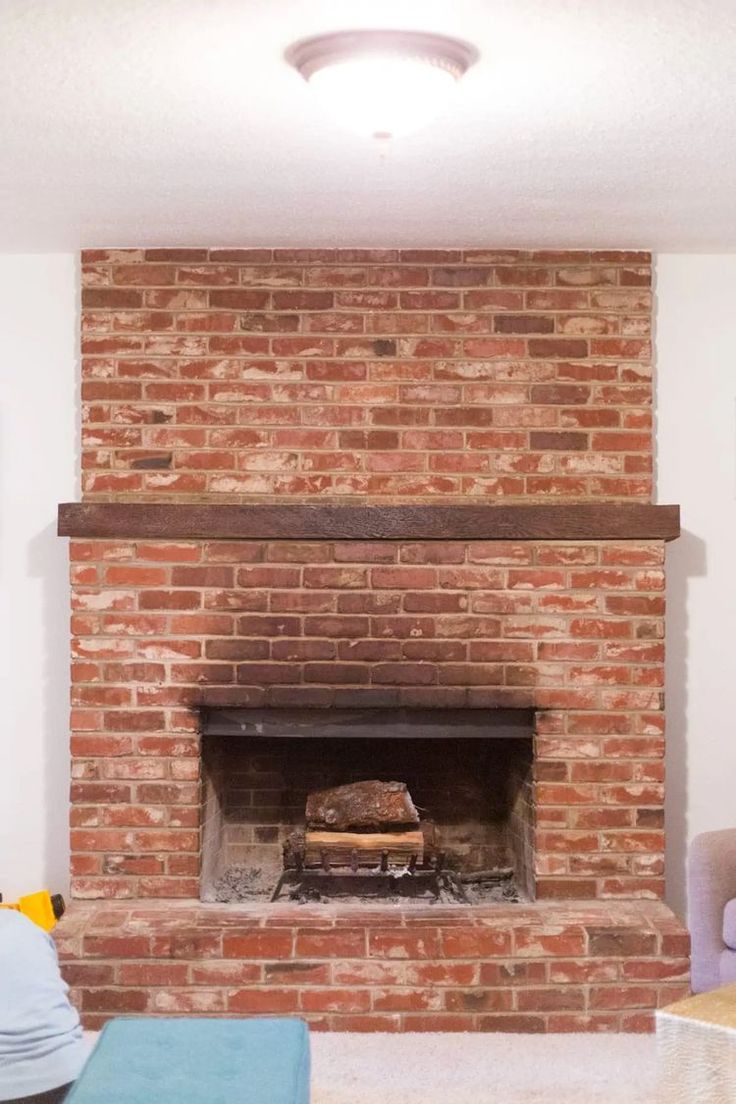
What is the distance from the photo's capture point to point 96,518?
3729 millimetres

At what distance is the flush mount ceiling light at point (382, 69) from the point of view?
2367 mm

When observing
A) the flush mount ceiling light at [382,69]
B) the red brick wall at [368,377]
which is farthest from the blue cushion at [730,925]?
the flush mount ceiling light at [382,69]

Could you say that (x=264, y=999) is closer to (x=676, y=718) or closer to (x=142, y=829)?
(x=142, y=829)

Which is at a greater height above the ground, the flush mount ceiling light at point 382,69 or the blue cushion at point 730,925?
the flush mount ceiling light at point 382,69

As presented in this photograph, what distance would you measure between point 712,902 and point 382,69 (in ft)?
7.49

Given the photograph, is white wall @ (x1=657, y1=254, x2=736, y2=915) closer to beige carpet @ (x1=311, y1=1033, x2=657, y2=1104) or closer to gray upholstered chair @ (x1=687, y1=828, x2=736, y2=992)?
gray upholstered chair @ (x1=687, y1=828, x2=736, y2=992)

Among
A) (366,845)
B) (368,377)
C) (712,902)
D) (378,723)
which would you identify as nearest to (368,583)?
(378,723)

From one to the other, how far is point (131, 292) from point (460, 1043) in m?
2.42

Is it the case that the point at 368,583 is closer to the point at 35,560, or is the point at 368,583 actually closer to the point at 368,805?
the point at 368,805

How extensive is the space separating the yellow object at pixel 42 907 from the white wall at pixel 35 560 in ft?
0.51

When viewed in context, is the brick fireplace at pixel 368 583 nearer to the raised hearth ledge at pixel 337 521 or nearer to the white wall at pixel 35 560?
the raised hearth ledge at pixel 337 521

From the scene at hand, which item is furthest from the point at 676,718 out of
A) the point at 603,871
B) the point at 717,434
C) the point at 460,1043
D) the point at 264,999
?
the point at 264,999

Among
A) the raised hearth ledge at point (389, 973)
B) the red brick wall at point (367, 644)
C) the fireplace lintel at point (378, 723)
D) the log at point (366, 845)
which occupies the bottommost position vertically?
the raised hearth ledge at point (389, 973)

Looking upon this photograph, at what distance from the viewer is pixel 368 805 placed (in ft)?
12.5
